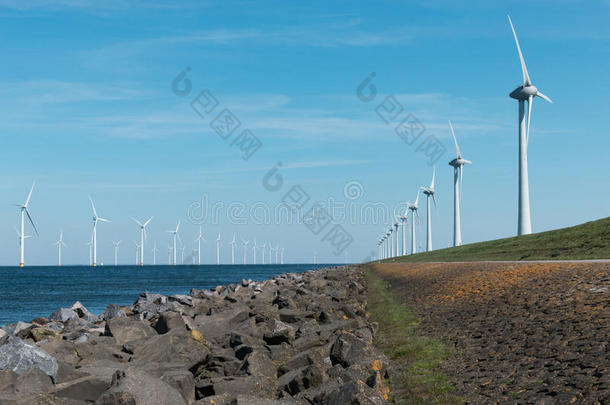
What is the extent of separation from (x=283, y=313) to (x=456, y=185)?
7621 cm

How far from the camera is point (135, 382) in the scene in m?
8.62

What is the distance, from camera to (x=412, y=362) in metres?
13.2

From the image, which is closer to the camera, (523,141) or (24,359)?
(24,359)

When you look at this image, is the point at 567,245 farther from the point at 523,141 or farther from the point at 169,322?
the point at 169,322

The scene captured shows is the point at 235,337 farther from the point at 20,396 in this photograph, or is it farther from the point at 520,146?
the point at 520,146

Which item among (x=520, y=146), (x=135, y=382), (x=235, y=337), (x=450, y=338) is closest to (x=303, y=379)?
(x=135, y=382)

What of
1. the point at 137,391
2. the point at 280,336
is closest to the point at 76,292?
the point at 280,336

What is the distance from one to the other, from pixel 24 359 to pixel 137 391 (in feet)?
9.53

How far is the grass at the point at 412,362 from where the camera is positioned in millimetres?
10453

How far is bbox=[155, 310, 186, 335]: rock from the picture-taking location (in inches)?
631

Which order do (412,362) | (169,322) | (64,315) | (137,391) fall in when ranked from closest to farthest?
(137,391), (412,362), (169,322), (64,315)

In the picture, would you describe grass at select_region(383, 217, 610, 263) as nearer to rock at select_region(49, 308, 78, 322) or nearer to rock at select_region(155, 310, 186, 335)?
rock at select_region(155, 310, 186, 335)

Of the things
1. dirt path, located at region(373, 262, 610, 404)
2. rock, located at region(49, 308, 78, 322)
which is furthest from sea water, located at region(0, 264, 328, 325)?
dirt path, located at region(373, 262, 610, 404)

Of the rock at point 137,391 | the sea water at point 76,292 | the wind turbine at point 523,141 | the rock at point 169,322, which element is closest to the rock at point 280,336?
the rock at point 169,322
